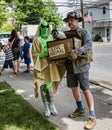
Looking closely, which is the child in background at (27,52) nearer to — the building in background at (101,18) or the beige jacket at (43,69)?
the beige jacket at (43,69)

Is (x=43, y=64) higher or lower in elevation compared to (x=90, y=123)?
higher

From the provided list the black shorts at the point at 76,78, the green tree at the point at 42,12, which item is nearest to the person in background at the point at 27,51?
the black shorts at the point at 76,78

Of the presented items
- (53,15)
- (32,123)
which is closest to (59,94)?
(32,123)

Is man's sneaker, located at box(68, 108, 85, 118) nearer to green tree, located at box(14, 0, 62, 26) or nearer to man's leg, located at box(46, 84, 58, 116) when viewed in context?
man's leg, located at box(46, 84, 58, 116)

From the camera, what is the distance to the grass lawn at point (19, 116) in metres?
5.71

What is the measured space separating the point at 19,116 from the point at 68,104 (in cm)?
130

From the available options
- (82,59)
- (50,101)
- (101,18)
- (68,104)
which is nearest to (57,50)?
(82,59)

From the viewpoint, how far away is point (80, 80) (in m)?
5.78

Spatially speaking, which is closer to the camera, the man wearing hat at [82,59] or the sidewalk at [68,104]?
the man wearing hat at [82,59]

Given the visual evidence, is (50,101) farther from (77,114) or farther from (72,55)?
(72,55)

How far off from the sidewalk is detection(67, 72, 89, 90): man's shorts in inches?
25.5

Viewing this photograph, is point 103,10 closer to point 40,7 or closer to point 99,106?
point 40,7

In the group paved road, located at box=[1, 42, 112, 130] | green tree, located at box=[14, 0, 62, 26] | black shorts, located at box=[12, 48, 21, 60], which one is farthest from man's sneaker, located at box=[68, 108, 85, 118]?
green tree, located at box=[14, 0, 62, 26]

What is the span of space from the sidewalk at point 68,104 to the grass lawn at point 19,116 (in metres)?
0.19
